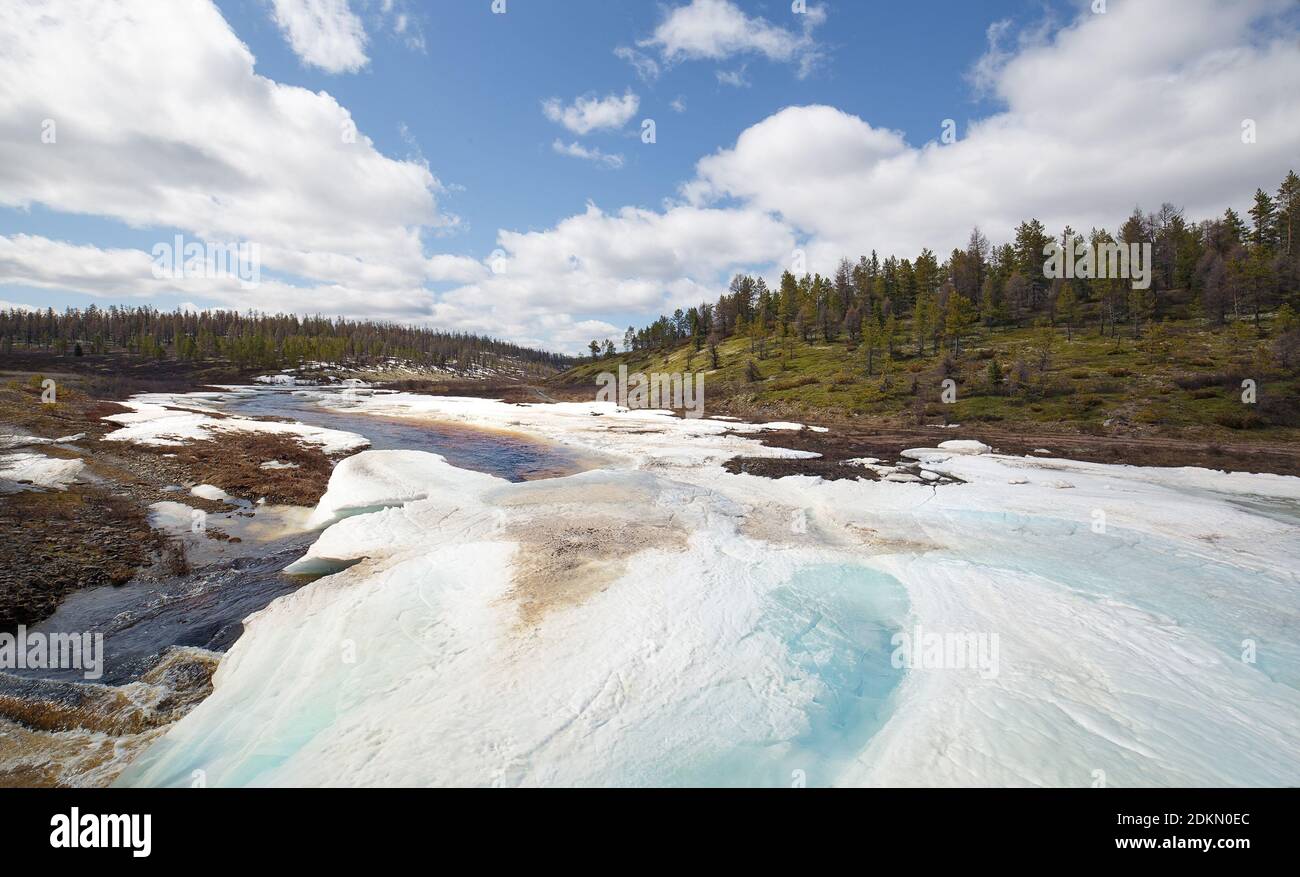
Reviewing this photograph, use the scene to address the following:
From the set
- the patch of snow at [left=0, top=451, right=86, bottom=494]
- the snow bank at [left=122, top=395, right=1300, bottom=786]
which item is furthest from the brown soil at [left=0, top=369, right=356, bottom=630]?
the snow bank at [left=122, top=395, right=1300, bottom=786]

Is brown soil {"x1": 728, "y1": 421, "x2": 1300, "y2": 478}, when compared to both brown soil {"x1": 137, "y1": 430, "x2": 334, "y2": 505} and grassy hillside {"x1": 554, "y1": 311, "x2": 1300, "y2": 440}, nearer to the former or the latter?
grassy hillside {"x1": 554, "y1": 311, "x2": 1300, "y2": 440}

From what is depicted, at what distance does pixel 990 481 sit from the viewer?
24.3m

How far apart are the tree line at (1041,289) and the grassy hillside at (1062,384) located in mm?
4653

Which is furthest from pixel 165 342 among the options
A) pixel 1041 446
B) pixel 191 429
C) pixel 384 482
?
pixel 1041 446

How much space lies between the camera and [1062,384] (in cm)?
5381

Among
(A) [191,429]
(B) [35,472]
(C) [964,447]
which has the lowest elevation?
→ (B) [35,472]

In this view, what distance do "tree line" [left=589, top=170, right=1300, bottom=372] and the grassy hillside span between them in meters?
4.65

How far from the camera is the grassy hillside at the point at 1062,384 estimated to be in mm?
41781

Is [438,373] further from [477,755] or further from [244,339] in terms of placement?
[477,755]

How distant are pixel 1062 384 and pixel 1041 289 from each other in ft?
201

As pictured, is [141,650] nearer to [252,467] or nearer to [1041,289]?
[252,467]

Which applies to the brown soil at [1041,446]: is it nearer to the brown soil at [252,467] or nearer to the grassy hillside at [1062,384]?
the grassy hillside at [1062,384]

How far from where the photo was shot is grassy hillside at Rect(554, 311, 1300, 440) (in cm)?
4178
